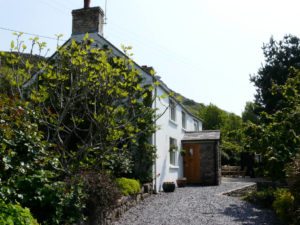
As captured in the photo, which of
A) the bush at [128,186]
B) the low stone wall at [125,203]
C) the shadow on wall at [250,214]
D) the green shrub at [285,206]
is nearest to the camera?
the green shrub at [285,206]

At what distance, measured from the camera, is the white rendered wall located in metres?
18.5

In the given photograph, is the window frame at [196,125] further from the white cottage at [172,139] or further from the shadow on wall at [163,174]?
the shadow on wall at [163,174]

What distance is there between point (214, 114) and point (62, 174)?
40955 millimetres

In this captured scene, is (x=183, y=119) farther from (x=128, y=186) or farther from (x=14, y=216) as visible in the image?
(x=14, y=216)

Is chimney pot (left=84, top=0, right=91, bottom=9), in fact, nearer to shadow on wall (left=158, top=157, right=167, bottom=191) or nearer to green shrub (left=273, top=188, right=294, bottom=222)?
shadow on wall (left=158, top=157, right=167, bottom=191)

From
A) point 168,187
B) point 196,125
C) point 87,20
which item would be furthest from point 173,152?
point 196,125

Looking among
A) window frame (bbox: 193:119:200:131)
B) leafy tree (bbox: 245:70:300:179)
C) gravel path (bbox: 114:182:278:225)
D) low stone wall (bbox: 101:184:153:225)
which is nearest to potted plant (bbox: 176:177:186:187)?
low stone wall (bbox: 101:184:153:225)

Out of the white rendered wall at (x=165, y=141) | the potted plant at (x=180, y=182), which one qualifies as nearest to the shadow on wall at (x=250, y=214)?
the white rendered wall at (x=165, y=141)

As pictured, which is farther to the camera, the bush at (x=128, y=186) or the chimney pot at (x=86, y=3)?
the chimney pot at (x=86, y=3)

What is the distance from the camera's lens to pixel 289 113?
1516cm

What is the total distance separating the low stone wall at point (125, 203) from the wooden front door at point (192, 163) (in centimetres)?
711

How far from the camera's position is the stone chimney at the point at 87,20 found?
1784 centimetres

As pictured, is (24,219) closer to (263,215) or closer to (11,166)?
(11,166)

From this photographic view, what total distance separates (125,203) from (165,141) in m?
7.82
